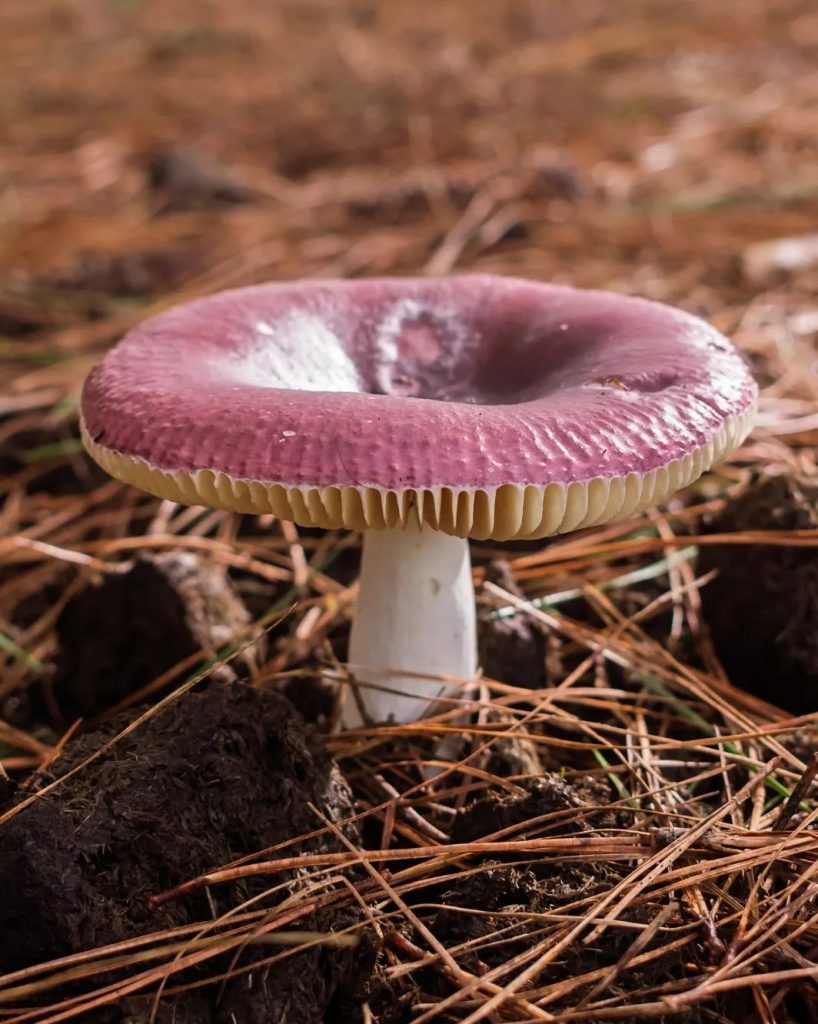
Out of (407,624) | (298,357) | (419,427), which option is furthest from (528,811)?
(298,357)

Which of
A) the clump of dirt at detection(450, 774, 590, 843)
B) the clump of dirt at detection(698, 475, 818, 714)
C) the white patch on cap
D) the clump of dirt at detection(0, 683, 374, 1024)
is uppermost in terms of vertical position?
the white patch on cap

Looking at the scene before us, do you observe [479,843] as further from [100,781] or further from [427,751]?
[100,781]

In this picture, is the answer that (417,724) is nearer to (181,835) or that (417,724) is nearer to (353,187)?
(181,835)

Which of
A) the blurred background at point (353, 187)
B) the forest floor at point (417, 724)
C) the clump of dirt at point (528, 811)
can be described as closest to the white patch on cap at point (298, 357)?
the forest floor at point (417, 724)

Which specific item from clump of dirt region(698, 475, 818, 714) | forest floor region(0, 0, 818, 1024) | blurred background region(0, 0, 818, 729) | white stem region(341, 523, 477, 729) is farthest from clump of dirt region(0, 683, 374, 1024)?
clump of dirt region(698, 475, 818, 714)

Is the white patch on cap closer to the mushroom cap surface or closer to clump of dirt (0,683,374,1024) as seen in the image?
the mushroom cap surface

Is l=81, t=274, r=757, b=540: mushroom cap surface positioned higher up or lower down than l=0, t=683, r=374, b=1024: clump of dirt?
higher up
